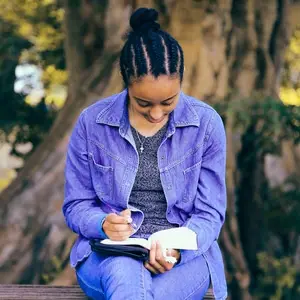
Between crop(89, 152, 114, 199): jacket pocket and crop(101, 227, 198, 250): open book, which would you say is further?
crop(89, 152, 114, 199): jacket pocket

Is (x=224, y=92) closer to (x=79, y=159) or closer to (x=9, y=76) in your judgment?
(x=9, y=76)

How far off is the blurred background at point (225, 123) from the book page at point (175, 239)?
7.78 feet

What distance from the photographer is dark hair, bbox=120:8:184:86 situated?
3291 mm

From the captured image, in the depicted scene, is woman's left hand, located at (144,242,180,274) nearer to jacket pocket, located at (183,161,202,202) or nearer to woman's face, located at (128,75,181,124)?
jacket pocket, located at (183,161,202,202)

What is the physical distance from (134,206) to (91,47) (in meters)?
3.66

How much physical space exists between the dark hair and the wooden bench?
1.00 m

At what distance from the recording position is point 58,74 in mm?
8539

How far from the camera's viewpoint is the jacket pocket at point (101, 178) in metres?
3.50

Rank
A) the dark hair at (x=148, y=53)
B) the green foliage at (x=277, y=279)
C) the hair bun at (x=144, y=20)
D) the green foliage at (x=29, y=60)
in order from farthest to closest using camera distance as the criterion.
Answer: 1. the green foliage at (x=29, y=60)
2. the green foliage at (x=277, y=279)
3. the hair bun at (x=144, y=20)
4. the dark hair at (x=148, y=53)

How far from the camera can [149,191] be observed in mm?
3488

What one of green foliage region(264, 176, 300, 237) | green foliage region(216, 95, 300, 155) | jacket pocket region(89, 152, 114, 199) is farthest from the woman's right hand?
green foliage region(264, 176, 300, 237)

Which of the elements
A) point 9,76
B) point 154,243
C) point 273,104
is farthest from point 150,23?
point 9,76

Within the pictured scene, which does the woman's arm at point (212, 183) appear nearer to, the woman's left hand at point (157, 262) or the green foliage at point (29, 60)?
the woman's left hand at point (157, 262)

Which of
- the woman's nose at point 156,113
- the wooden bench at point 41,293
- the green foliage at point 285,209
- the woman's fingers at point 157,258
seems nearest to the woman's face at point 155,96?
the woman's nose at point 156,113
